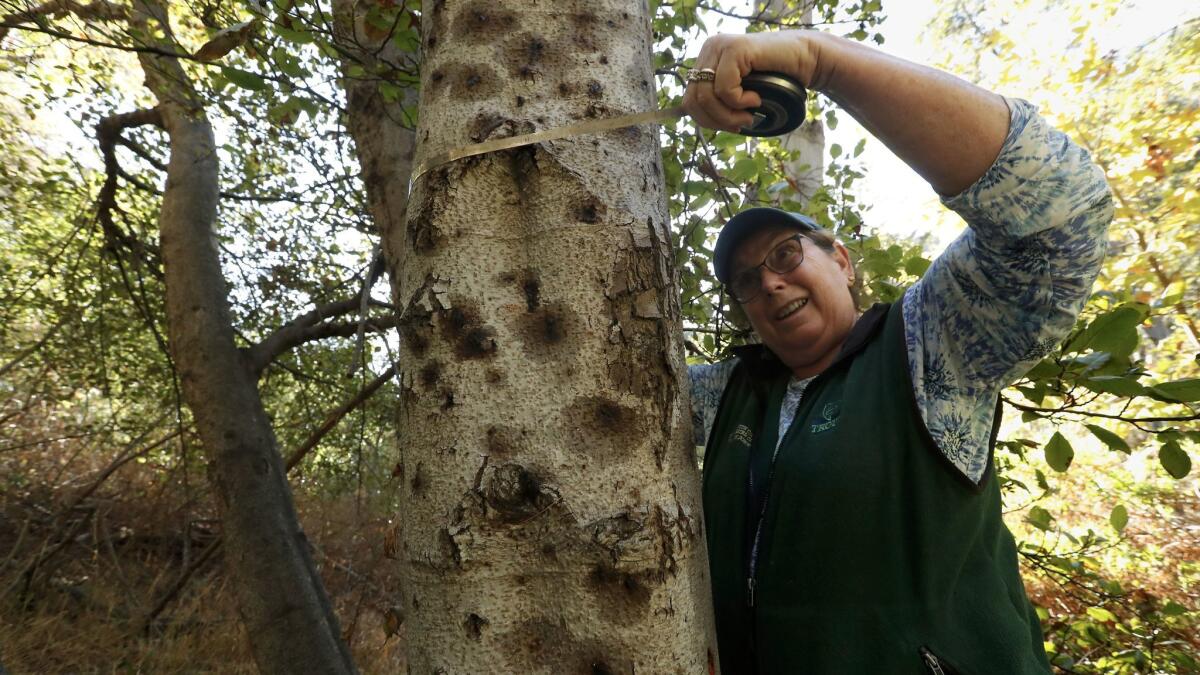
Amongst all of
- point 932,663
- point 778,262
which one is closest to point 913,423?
point 932,663

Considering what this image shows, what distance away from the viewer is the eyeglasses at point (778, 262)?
1702mm

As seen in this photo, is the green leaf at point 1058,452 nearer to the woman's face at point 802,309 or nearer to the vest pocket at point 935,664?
the woman's face at point 802,309

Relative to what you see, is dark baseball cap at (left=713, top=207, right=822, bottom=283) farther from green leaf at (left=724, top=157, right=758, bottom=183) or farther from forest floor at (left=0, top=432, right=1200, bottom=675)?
forest floor at (left=0, top=432, right=1200, bottom=675)

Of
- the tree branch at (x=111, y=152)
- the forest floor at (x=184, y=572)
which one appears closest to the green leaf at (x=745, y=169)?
the forest floor at (x=184, y=572)

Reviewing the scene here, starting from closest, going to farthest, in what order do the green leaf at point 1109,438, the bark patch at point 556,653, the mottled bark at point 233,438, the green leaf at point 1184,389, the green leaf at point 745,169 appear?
the bark patch at point 556,653, the green leaf at point 1184,389, the green leaf at point 1109,438, the green leaf at point 745,169, the mottled bark at point 233,438

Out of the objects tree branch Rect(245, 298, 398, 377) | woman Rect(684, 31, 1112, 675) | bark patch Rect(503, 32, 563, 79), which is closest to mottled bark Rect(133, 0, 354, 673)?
tree branch Rect(245, 298, 398, 377)

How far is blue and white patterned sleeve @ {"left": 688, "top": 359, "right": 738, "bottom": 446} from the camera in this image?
186cm

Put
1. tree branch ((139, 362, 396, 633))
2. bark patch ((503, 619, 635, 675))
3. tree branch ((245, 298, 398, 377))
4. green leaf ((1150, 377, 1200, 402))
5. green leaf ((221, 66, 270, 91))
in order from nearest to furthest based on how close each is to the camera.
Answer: bark patch ((503, 619, 635, 675))
green leaf ((1150, 377, 1200, 402))
green leaf ((221, 66, 270, 91))
tree branch ((139, 362, 396, 633))
tree branch ((245, 298, 398, 377))

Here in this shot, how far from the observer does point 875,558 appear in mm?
1180

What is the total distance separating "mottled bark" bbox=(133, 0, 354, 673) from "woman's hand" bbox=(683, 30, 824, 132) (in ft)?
9.73

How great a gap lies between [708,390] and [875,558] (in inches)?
30.9

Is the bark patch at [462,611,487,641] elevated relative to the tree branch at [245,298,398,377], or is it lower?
lower

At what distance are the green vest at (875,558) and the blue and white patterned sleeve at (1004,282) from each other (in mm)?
58

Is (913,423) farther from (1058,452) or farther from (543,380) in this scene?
(1058,452)
